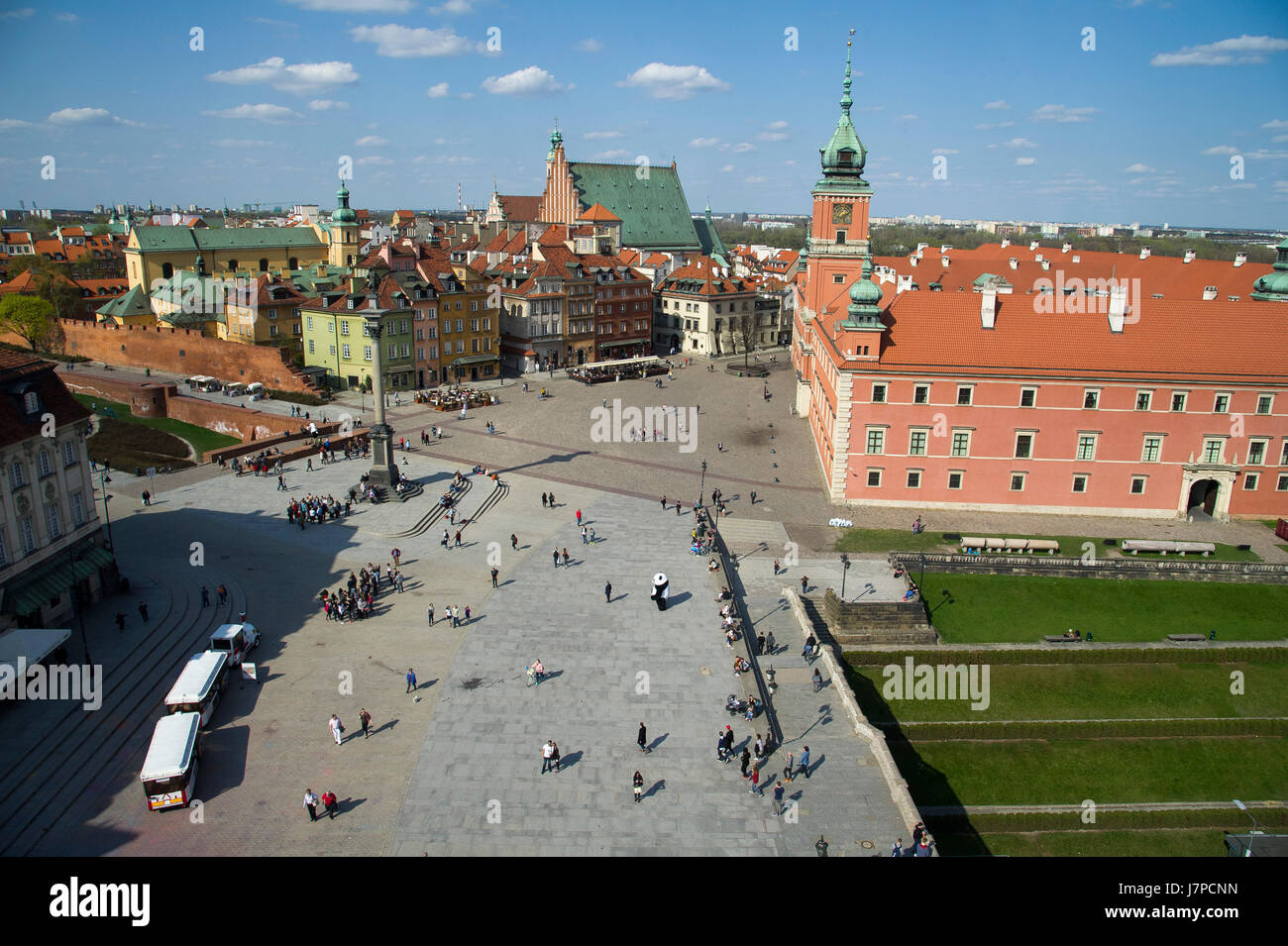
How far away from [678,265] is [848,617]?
81936 mm

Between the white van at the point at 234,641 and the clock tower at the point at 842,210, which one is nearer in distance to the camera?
the white van at the point at 234,641

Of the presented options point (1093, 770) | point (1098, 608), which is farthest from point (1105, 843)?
point (1098, 608)

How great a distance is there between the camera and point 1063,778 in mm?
30875

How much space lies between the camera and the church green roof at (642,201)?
116m

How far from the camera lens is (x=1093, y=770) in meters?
31.4

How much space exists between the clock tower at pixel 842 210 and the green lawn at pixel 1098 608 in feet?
112

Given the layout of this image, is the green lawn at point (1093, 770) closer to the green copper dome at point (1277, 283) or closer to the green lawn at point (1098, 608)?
the green lawn at point (1098, 608)

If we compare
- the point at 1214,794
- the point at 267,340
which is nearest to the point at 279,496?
the point at 267,340

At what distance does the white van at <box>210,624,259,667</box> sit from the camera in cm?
3023

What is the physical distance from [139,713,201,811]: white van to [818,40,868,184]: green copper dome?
197ft

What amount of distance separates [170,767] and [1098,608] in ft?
123

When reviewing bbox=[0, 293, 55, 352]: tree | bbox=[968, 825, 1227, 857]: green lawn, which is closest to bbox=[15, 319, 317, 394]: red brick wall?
bbox=[0, 293, 55, 352]: tree

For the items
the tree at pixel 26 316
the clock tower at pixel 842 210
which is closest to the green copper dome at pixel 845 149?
the clock tower at pixel 842 210
